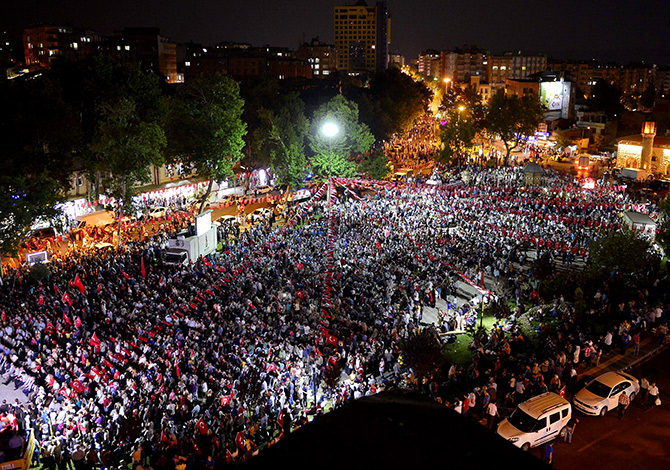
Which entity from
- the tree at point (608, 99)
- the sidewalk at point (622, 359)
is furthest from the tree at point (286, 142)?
the tree at point (608, 99)

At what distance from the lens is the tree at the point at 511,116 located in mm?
52719

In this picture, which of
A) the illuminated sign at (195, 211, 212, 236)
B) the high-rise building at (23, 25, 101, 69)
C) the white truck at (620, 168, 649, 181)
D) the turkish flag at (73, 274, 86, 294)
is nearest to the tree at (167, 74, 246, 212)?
the illuminated sign at (195, 211, 212, 236)

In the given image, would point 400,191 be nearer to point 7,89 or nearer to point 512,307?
point 512,307

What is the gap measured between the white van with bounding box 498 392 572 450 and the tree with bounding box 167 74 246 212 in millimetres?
22817

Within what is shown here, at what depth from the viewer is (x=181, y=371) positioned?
1356 centimetres

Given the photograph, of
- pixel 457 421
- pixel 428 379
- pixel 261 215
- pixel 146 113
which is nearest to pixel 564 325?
pixel 428 379

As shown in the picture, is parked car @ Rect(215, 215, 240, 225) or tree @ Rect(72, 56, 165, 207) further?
parked car @ Rect(215, 215, 240, 225)

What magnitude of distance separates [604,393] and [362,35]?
163761 mm

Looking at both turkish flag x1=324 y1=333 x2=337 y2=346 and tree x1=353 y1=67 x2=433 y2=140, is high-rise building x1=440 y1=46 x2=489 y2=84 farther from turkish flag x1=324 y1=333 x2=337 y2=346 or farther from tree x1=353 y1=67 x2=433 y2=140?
turkish flag x1=324 y1=333 x2=337 y2=346

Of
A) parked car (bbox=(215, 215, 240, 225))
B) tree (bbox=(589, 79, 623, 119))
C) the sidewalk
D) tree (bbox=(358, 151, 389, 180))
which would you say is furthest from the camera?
tree (bbox=(589, 79, 623, 119))

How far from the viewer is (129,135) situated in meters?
28.0

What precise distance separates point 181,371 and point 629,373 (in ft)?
39.5

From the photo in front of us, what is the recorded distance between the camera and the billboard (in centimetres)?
7162

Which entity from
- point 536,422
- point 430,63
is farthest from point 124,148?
point 430,63
